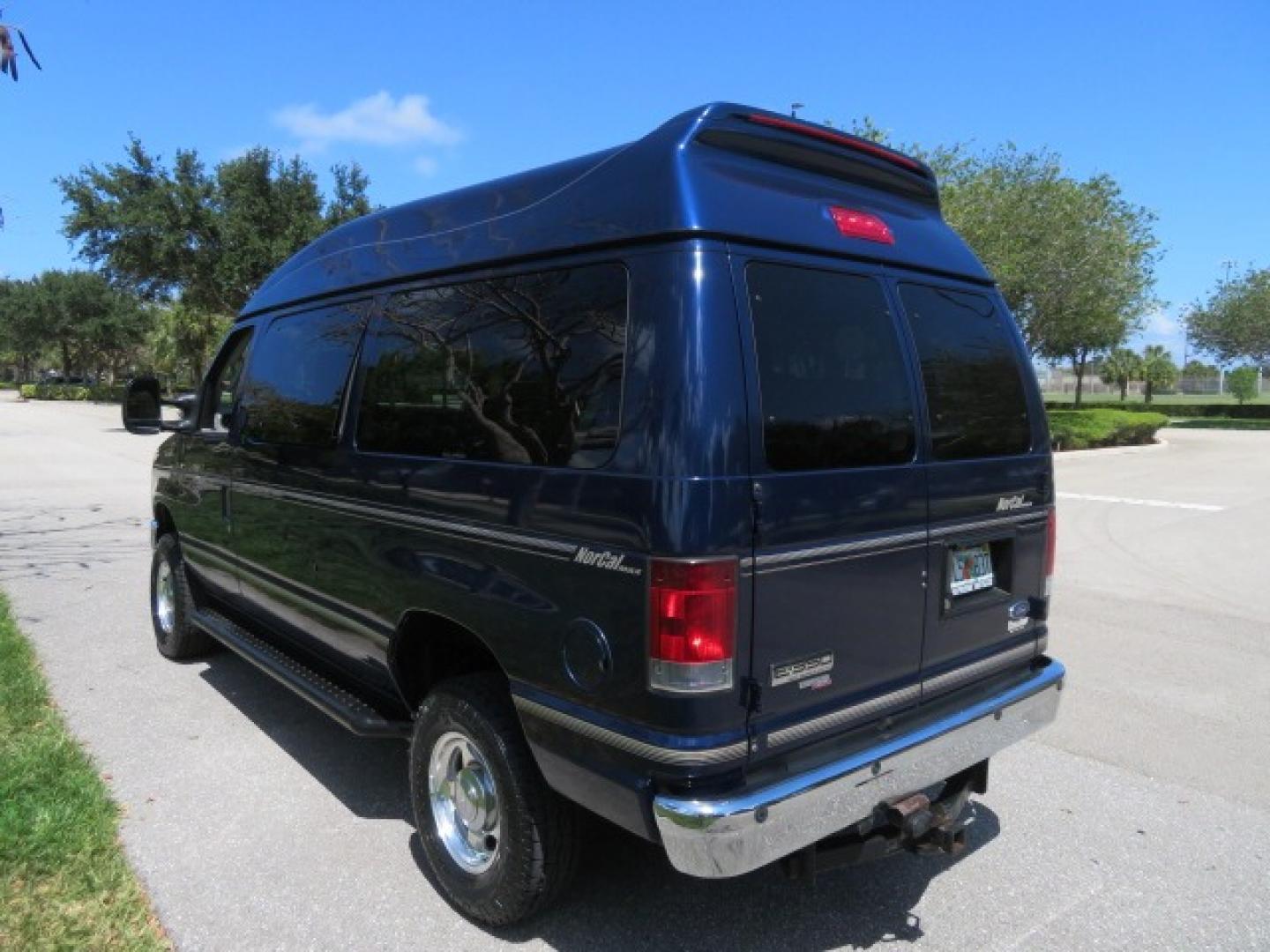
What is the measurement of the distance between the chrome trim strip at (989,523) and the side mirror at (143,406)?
164 inches

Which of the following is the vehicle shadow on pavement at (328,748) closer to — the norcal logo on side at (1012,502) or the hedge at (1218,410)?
the norcal logo on side at (1012,502)

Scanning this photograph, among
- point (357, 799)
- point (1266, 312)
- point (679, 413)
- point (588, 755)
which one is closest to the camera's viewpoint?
point (679, 413)

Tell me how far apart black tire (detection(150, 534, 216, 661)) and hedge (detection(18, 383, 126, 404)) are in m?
58.8

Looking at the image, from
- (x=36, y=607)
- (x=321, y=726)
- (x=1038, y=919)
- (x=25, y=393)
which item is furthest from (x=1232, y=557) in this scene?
(x=25, y=393)

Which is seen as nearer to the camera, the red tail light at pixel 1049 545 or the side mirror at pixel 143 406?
the red tail light at pixel 1049 545

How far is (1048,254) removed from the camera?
23219 millimetres

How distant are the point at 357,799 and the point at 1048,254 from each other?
23.8m

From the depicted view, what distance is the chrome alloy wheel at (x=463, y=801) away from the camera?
9.77ft

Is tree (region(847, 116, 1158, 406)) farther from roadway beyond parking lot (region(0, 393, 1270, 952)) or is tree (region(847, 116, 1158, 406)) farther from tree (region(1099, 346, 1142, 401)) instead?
tree (region(1099, 346, 1142, 401))

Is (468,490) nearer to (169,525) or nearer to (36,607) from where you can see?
(169,525)

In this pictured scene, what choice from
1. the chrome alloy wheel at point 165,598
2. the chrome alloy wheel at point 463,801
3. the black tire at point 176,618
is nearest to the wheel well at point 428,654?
the chrome alloy wheel at point 463,801

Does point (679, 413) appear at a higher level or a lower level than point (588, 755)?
higher

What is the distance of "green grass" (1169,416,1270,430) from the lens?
39094 mm

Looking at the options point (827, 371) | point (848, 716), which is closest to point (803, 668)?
point (848, 716)
